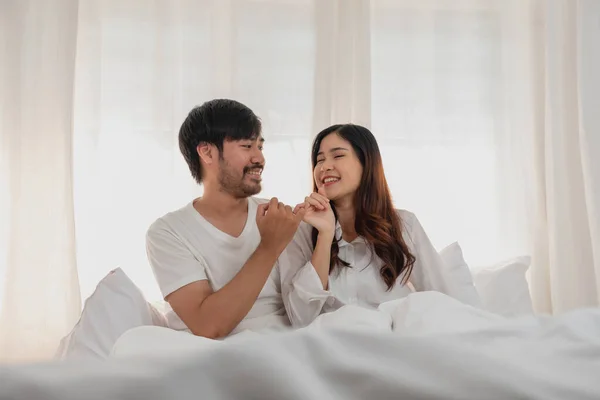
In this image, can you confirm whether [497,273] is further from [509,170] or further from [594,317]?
[594,317]

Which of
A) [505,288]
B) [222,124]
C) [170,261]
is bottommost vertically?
[505,288]

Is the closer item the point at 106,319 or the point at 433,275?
the point at 106,319

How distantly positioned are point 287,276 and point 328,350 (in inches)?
52.5

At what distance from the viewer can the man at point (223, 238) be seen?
1809 mm

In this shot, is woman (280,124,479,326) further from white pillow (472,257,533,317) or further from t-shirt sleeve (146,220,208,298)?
t-shirt sleeve (146,220,208,298)

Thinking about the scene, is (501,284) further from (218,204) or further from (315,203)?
(218,204)

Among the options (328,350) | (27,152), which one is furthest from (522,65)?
(328,350)

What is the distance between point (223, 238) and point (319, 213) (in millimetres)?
296

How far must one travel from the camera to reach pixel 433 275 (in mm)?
2125

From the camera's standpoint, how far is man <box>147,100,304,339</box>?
181 centimetres

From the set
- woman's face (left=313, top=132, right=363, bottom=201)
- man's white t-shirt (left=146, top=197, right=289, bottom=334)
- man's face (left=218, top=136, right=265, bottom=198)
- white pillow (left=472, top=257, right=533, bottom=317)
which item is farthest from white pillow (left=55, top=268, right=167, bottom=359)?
white pillow (left=472, top=257, right=533, bottom=317)

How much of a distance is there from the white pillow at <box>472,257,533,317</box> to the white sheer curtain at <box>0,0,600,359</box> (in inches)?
22.5

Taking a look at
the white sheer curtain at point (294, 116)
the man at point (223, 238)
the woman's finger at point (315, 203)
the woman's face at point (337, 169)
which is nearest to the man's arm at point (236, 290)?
the man at point (223, 238)

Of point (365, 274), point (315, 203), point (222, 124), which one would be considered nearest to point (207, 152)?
point (222, 124)
